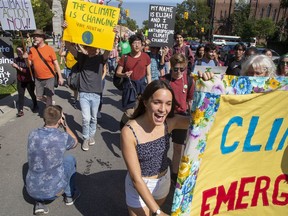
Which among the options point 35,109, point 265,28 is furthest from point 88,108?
point 265,28

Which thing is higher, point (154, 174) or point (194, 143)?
point (194, 143)

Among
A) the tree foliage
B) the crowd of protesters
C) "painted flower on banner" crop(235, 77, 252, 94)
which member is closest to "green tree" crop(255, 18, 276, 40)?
the tree foliage

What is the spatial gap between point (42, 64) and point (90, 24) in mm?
1751

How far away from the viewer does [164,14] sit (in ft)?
24.3

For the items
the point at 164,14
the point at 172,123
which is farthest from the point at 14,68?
the point at 172,123

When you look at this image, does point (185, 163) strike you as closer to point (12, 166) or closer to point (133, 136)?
point (133, 136)

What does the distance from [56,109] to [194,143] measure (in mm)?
1858

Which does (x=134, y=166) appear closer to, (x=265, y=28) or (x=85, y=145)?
(x=85, y=145)

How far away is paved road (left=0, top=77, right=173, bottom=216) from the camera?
3254 millimetres

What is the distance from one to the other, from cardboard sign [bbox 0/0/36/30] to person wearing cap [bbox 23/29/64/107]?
70cm

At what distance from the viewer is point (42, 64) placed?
5.65m

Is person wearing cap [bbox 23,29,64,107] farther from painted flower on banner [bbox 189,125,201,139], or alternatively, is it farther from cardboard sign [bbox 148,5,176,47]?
painted flower on banner [bbox 189,125,201,139]

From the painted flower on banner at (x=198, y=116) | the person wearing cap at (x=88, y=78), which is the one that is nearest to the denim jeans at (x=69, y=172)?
the person wearing cap at (x=88, y=78)

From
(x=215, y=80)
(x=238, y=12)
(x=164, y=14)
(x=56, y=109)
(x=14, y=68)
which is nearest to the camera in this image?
(x=215, y=80)
